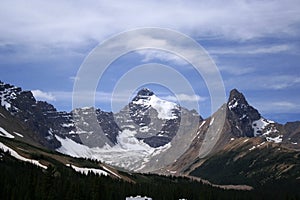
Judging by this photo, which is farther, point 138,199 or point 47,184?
point 138,199

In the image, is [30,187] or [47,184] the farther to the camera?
[30,187]

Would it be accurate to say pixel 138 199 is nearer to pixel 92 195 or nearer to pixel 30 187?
pixel 92 195

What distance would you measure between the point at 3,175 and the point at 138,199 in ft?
192

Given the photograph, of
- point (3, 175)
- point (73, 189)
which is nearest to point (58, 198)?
point (73, 189)

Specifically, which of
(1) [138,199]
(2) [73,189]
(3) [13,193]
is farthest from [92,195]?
(3) [13,193]

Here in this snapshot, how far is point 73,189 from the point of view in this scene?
198250 millimetres

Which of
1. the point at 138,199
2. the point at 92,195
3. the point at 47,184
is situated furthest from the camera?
the point at 92,195

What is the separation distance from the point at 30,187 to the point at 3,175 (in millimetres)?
22237

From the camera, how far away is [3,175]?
19838cm

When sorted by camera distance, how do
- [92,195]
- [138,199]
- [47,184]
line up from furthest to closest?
[92,195], [138,199], [47,184]

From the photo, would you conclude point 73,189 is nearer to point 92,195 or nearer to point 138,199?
point 92,195

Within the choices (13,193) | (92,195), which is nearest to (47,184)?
(13,193)

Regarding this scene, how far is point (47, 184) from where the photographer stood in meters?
163

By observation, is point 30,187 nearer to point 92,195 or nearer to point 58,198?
point 58,198
